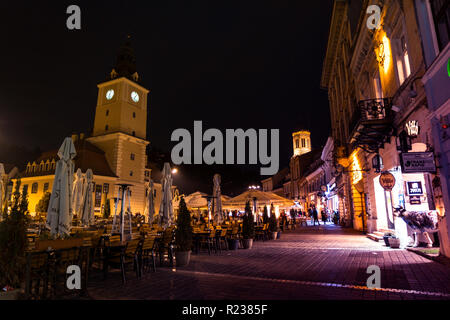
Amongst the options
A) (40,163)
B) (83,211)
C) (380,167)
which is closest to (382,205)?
(380,167)

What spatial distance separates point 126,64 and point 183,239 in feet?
139

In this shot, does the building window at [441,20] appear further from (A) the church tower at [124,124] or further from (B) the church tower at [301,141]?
(B) the church tower at [301,141]

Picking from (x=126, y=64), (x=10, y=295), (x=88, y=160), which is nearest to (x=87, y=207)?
(x=10, y=295)

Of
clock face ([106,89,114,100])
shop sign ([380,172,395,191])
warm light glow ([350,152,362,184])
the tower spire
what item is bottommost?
shop sign ([380,172,395,191])

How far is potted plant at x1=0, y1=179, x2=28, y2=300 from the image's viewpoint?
14.7ft

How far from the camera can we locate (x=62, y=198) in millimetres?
8156

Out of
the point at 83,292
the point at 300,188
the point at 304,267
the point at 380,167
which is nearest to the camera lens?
the point at 83,292

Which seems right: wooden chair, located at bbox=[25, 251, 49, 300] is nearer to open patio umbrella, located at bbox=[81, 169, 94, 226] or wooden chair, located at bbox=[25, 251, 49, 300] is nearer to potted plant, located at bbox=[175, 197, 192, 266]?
potted plant, located at bbox=[175, 197, 192, 266]

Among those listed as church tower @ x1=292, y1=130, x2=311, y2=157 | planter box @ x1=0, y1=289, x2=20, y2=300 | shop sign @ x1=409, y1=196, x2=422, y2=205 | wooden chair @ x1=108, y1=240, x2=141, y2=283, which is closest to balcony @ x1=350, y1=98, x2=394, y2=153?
shop sign @ x1=409, y1=196, x2=422, y2=205

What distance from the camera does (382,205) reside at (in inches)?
606

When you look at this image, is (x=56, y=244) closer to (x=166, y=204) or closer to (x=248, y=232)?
(x=166, y=204)

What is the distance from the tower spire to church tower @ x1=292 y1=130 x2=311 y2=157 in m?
44.8

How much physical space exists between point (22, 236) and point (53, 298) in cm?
130

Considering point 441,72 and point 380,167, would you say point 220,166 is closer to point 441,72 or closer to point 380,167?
point 380,167
